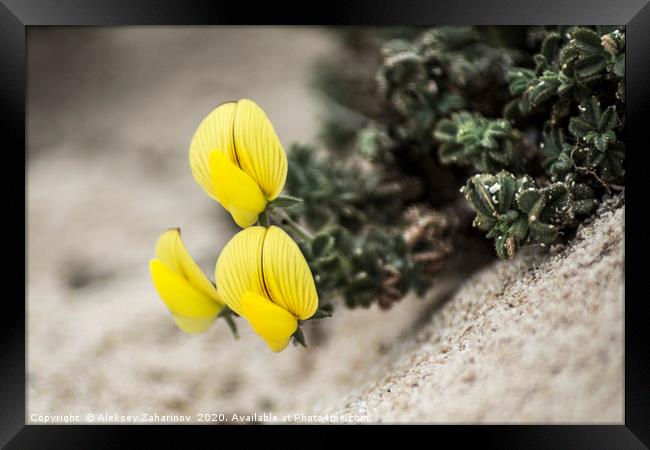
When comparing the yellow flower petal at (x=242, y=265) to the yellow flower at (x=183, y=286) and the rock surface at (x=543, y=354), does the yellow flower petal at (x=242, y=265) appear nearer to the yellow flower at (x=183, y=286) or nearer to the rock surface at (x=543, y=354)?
the yellow flower at (x=183, y=286)

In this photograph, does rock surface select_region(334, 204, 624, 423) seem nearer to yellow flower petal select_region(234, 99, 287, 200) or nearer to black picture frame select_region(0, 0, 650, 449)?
black picture frame select_region(0, 0, 650, 449)

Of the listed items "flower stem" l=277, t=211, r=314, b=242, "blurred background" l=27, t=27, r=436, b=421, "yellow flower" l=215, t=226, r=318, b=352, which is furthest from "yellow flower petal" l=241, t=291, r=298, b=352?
"blurred background" l=27, t=27, r=436, b=421

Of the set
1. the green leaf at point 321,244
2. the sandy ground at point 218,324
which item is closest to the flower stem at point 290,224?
the green leaf at point 321,244

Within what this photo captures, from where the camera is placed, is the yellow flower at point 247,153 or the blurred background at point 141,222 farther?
the blurred background at point 141,222

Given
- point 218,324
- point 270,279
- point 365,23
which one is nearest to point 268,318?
point 270,279

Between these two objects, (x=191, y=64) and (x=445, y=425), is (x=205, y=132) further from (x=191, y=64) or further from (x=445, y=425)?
(x=191, y=64)
